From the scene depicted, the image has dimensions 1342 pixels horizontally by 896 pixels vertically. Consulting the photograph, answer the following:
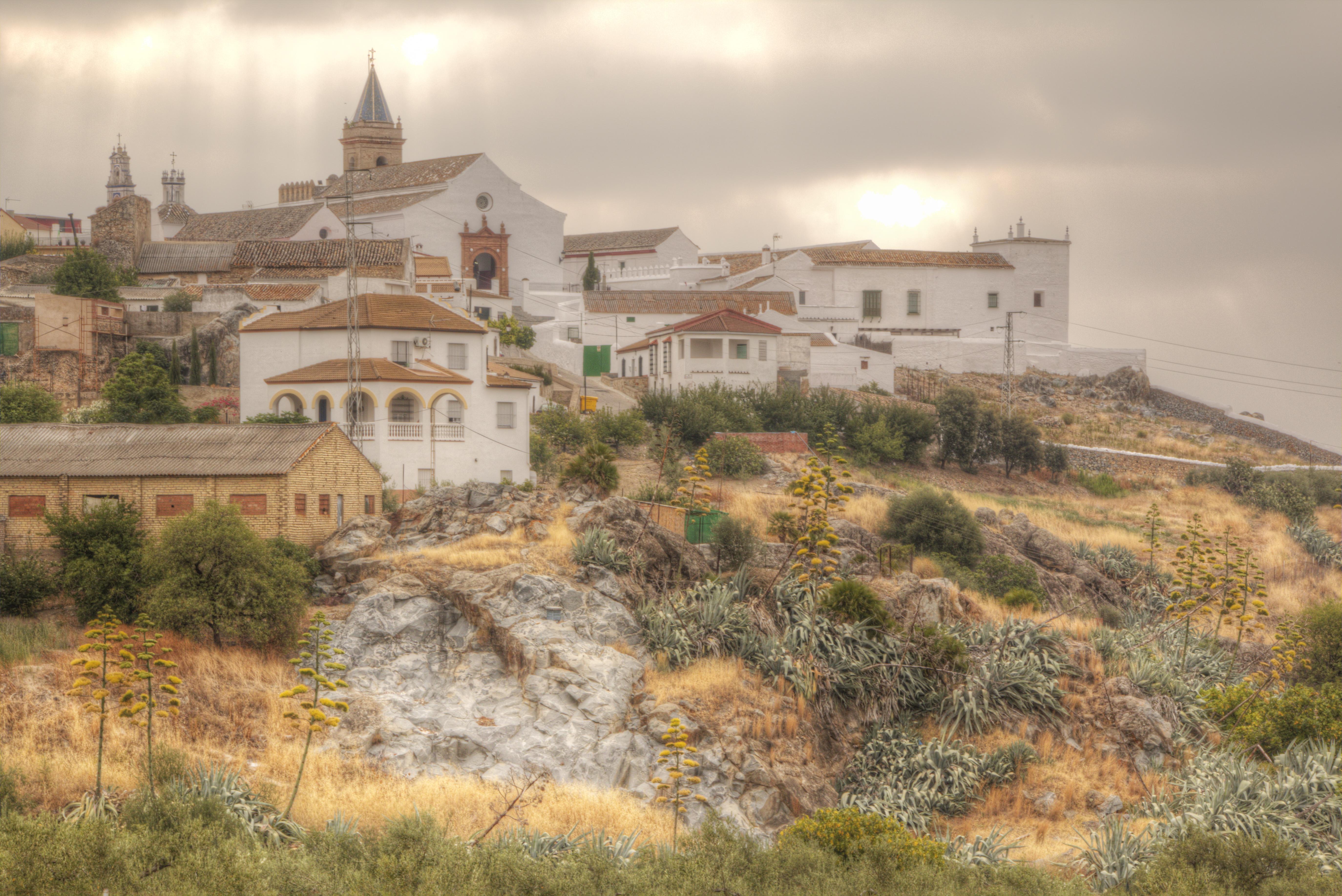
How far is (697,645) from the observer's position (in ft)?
72.3

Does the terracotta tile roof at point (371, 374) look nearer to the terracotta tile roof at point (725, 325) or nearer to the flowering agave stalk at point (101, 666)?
the terracotta tile roof at point (725, 325)

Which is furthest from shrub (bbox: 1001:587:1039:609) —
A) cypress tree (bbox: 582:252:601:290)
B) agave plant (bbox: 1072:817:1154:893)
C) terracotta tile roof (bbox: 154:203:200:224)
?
terracotta tile roof (bbox: 154:203:200:224)

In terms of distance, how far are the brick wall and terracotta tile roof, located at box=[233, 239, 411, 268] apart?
2262 cm

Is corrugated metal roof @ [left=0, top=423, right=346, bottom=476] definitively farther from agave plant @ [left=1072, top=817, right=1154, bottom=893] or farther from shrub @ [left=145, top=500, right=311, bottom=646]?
agave plant @ [left=1072, top=817, right=1154, bottom=893]

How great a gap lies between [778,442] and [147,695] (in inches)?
1029

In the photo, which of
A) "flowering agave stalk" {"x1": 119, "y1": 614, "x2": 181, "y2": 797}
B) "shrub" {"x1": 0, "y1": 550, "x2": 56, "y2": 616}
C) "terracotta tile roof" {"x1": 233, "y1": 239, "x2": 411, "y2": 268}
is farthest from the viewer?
"terracotta tile roof" {"x1": 233, "y1": 239, "x2": 411, "y2": 268}

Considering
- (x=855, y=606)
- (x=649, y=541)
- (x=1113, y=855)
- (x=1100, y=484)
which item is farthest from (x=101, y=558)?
(x=1100, y=484)

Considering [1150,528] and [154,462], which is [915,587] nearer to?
[1150,528]

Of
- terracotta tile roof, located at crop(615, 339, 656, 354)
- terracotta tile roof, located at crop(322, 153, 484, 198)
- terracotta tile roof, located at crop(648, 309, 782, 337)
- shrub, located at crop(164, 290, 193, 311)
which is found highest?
terracotta tile roof, located at crop(322, 153, 484, 198)

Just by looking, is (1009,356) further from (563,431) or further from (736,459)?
(563,431)

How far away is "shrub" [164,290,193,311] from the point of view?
159ft

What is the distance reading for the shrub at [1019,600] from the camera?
1087 inches

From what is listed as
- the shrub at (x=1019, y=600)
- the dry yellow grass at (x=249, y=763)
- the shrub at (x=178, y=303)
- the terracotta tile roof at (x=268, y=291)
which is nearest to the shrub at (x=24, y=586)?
the dry yellow grass at (x=249, y=763)

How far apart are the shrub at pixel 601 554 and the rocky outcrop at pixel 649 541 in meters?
0.31
